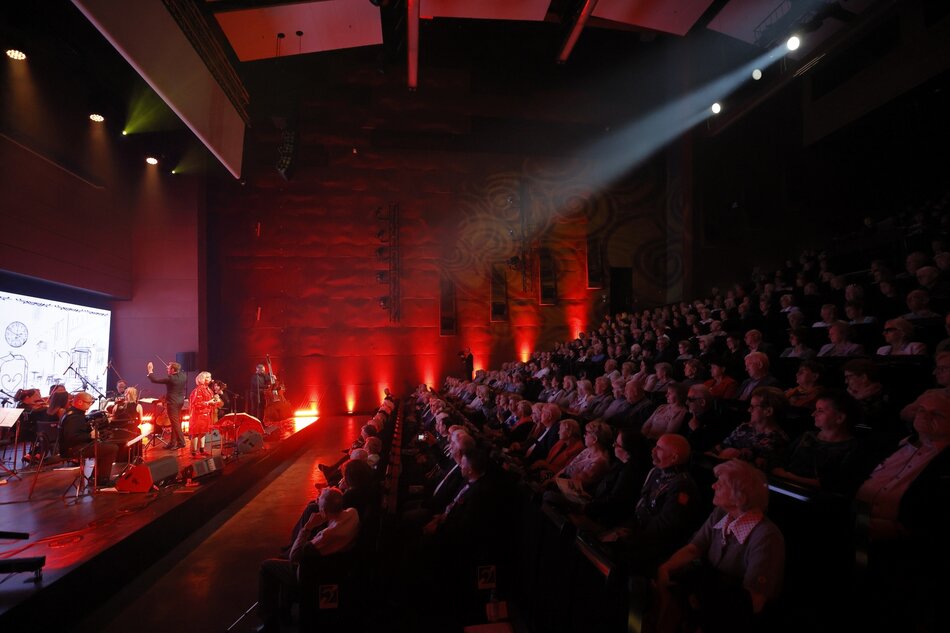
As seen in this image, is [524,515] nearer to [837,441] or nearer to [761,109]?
[837,441]

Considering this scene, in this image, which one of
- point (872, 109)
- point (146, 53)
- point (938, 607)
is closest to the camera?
point (938, 607)

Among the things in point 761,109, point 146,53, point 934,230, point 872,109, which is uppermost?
point 761,109

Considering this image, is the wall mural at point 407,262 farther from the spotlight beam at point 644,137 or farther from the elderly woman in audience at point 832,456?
the elderly woman in audience at point 832,456

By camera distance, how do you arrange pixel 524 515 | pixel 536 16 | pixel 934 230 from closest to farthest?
pixel 524 515 → pixel 934 230 → pixel 536 16

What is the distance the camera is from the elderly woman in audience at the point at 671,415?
342 centimetres

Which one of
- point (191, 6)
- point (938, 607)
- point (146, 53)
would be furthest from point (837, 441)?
point (191, 6)

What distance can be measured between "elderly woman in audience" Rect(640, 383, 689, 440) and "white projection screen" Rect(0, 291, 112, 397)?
19.7ft

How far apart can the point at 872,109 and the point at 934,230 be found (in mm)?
4564

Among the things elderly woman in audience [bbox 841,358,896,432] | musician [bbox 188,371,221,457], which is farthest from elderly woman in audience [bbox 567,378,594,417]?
musician [bbox 188,371,221,457]

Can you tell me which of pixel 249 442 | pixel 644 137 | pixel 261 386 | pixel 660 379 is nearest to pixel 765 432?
pixel 660 379

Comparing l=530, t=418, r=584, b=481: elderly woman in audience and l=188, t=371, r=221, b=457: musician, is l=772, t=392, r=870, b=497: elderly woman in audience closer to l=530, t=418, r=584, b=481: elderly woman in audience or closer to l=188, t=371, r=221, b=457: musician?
l=530, t=418, r=584, b=481: elderly woman in audience

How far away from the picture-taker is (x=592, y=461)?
3.05m

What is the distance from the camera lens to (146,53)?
16.9ft

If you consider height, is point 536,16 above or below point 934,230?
above
